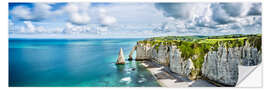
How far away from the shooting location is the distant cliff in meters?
4.12

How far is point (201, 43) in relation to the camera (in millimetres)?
4852

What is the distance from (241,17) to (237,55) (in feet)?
4.38

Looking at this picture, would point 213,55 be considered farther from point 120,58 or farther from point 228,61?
point 120,58

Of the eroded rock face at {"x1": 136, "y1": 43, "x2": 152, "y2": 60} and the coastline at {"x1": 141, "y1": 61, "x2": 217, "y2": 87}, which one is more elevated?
the eroded rock face at {"x1": 136, "y1": 43, "x2": 152, "y2": 60}

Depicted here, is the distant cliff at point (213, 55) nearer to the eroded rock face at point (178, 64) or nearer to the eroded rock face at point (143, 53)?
the eroded rock face at point (178, 64)

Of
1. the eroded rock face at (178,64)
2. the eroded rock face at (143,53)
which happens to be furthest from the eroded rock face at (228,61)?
the eroded rock face at (143,53)

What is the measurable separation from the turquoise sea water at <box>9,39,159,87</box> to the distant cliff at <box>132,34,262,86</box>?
1287 millimetres

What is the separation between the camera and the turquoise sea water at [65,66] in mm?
4602

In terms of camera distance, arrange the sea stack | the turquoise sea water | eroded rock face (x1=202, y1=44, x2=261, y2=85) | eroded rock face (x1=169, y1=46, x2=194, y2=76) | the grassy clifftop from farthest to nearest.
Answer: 1. the sea stack
2. eroded rock face (x1=169, y1=46, x2=194, y2=76)
3. the turquoise sea water
4. the grassy clifftop
5. eroded rock face (x1=202, y1=44, x2=261, y2=85)

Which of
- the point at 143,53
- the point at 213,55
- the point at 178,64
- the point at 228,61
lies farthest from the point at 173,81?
the point at 143,53

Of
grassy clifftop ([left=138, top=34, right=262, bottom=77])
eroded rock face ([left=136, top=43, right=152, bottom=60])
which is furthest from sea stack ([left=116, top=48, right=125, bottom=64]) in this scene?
grassy clifftop ([left=138, top=34, right=262, bottom=77])

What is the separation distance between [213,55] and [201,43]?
0.53 m

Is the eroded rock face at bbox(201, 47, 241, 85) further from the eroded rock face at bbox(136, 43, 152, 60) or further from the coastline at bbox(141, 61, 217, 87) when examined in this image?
the eroded rock face at bbox(136, 43, 152, 60)

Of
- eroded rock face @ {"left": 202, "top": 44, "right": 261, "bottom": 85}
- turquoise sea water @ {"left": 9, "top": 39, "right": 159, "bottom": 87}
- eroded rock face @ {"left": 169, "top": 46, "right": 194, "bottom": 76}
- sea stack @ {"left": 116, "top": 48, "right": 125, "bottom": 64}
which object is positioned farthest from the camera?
sea stack @ {"left": 116, "top": 48, "right": 125, "bottom": 64}
